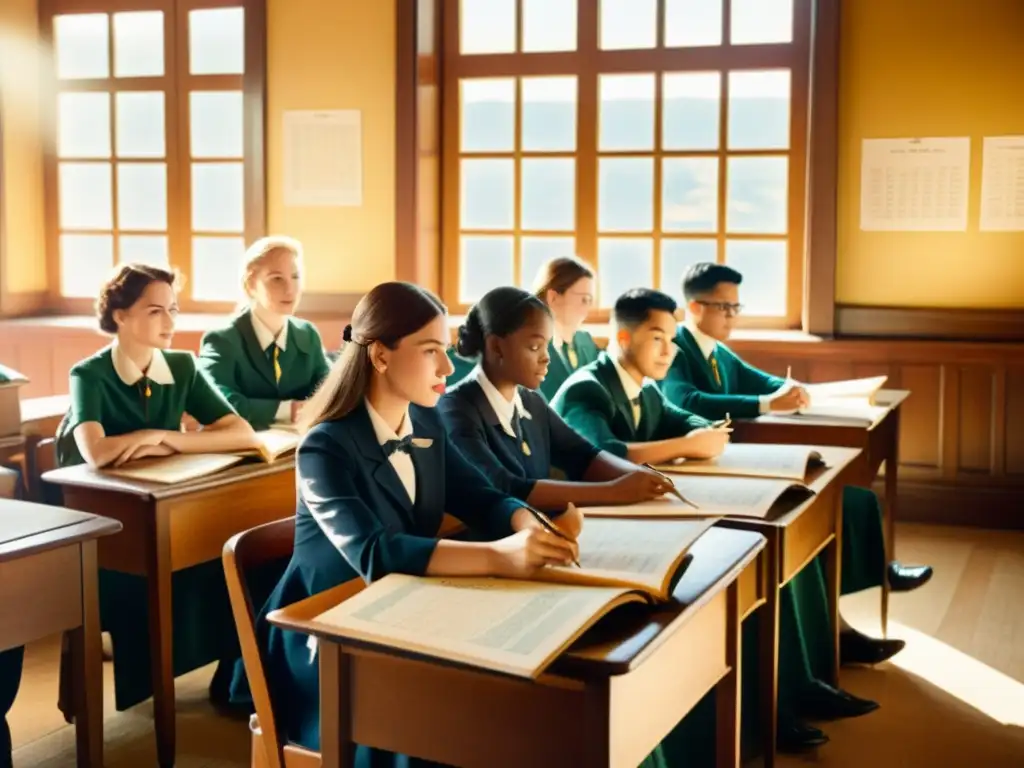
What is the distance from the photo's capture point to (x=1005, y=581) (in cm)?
440

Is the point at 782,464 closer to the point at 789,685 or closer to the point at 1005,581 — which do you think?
the point at 789,685

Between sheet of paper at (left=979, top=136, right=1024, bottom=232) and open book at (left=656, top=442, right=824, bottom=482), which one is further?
sheet of paper at (left=979, top=136, right=1024, bottom=232)

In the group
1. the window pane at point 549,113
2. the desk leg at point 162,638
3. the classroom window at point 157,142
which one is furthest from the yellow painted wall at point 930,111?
the desk leg at point 162,638

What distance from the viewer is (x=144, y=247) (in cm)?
643

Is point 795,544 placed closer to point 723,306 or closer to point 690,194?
point 723,306

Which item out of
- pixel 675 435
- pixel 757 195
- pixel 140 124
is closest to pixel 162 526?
pixel 675 435

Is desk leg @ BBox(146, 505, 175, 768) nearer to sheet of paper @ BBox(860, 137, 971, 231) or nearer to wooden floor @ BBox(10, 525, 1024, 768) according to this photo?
wooden floor @ BBox(10, 525, 1024, 768)

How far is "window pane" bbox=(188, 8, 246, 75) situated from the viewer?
6078 millimetres

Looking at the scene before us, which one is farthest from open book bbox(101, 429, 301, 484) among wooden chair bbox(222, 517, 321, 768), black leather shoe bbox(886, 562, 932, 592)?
black leather shoe bbox(886, 562, 932, 592)

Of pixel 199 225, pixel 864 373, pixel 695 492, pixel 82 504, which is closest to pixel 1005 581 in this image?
pixel 864 373

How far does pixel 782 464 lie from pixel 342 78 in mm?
3876

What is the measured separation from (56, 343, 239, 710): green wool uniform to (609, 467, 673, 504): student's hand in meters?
1.34

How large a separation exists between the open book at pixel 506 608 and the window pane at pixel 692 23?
421cm

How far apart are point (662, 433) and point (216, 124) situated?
384cm
